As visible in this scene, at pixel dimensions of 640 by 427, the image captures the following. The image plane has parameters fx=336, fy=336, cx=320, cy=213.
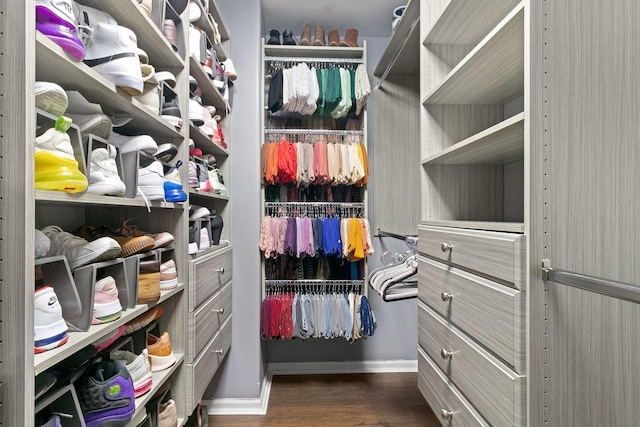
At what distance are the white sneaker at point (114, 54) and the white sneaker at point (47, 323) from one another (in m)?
0.56

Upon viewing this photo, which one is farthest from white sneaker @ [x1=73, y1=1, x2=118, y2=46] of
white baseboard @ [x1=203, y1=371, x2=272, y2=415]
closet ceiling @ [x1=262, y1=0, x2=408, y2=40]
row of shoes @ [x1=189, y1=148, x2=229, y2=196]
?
white baseboard @ [x1=203, y1=371, x2=272, y2=415]

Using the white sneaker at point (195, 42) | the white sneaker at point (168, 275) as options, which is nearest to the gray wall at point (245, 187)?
the white sneaker at point (195, 42)

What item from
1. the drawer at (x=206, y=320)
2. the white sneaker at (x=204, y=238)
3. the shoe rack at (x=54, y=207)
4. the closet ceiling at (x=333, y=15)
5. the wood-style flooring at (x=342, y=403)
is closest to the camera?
the shoe rack at (x=54, y=207)

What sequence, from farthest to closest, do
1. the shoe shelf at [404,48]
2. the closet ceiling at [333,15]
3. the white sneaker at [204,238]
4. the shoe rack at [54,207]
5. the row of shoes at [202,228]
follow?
the closet ceiling at [333,15] < the shoe shelf at [404,48] < the white sneaker at [204,238] < the row of shoes at [202,228] < the shoe rack at [54,207]

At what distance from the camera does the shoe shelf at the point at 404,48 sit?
175 centimetres


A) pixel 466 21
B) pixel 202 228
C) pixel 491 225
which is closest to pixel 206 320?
pixel 202 228

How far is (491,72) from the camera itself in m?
1.18

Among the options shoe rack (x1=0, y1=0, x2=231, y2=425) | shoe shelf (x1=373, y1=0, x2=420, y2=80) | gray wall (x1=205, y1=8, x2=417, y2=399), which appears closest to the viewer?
shoe rack (x1=0, y1=0, x2=231, y2=425)

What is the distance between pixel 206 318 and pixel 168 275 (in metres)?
0.38

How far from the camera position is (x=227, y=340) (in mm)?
1925

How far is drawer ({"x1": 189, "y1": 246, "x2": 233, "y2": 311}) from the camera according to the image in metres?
1.39

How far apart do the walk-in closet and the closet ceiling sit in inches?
0.8

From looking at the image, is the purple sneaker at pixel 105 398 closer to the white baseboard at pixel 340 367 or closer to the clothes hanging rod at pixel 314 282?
the clothes hanging rod at pixel 314 282

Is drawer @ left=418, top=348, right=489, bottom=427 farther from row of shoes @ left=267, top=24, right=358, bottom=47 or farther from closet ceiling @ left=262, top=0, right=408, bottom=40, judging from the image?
closet ceiling @ left=262, top=0, right=408, bottom=40
